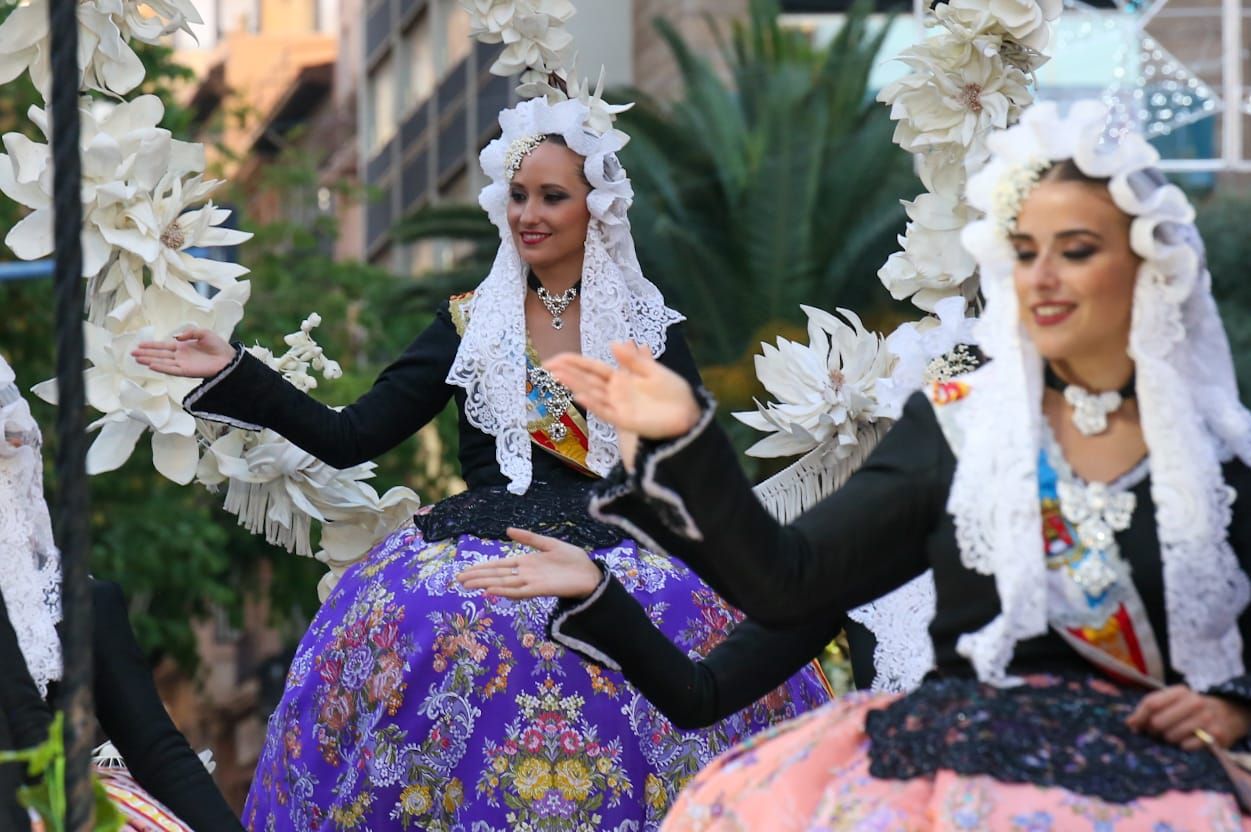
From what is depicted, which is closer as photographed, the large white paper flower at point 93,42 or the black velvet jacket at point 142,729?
the black velvet jacket at point 142,729

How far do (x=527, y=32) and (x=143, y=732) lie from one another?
261 centimetres

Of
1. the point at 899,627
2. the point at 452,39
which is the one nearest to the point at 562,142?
the point at 899,627

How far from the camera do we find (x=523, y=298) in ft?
20.7

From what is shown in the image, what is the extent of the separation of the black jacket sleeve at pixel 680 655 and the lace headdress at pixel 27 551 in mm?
1093

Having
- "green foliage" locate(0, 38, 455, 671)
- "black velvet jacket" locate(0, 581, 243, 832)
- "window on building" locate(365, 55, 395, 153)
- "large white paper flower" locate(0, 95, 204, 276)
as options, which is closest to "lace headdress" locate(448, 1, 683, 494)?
"large white paper flower" locate(0, 95, 204, 276)

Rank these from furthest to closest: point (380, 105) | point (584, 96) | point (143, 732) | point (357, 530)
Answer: point (380, 105)
point (357, 530)
point (584, 96)
point (143, 732)

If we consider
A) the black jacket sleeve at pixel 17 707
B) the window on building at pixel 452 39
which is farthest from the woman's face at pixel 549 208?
the window on building at pixel 452 39

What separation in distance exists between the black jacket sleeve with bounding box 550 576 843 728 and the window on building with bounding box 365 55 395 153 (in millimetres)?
30336

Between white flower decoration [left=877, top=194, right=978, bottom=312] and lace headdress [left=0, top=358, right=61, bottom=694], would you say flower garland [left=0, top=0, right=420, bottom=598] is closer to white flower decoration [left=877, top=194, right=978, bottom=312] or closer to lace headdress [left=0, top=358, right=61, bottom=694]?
lace headdress [left=0, top=358, right=61, bottom=694]

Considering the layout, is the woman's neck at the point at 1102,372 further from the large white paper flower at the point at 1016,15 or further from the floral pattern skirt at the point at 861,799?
the large white paper flower at the point at 1016,15

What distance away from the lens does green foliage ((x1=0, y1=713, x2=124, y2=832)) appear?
3629mm

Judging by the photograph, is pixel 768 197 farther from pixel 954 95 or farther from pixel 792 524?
pixel 792 524

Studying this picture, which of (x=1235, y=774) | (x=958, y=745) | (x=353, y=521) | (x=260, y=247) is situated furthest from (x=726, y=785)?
(x=260, y=247)

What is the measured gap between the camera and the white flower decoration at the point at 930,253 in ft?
21.1
